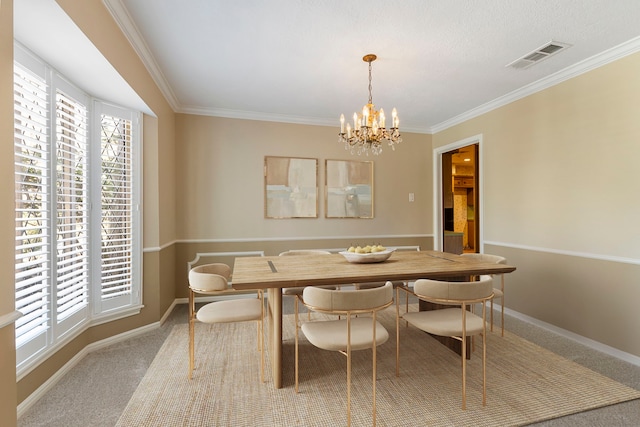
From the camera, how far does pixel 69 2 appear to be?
156 cm

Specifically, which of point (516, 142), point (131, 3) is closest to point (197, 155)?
point (131, 3)

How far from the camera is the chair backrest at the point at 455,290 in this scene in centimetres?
182

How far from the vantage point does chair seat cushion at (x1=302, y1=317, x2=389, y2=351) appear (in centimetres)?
172

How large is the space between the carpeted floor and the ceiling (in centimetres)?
255

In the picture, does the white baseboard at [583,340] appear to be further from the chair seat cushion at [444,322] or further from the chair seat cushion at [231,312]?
the chair seat cushion at [231,312]

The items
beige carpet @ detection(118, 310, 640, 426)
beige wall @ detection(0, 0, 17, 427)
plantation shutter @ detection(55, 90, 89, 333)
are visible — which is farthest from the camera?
plantation shutter @ detection(55, 90, 89, 333)

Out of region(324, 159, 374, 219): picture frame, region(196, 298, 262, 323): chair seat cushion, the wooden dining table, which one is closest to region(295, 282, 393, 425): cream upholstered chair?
the wooden dining table

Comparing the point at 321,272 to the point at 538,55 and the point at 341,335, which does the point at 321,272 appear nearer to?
the point at 341,335

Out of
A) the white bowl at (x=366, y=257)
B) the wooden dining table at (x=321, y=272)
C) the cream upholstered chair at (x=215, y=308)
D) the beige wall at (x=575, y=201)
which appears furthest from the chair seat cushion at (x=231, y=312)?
the beige wall at (x=575, y=201)

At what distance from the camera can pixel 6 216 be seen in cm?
122

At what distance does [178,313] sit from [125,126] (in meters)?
2.16

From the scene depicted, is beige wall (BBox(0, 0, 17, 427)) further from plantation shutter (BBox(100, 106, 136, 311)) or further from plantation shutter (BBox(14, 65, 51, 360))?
plantation shutter (BBox(100, 106, 136, 311))

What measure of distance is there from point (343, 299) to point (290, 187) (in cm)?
282

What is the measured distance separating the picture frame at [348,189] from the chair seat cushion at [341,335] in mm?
2591
